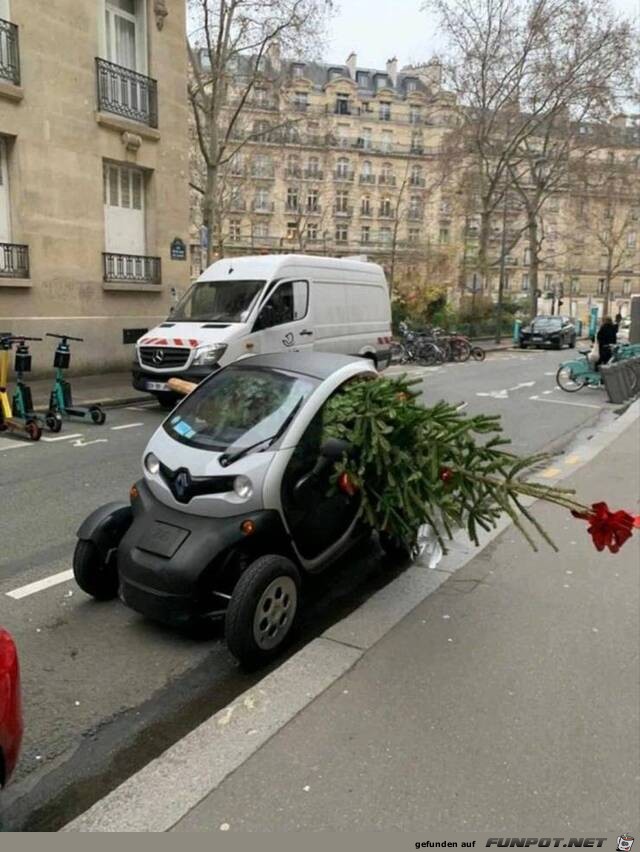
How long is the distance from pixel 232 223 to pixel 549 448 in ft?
187

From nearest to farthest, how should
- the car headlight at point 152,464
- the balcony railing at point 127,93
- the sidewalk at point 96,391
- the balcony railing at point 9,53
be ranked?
the car headlight at point 152,464
the sidewalk at point 96,391
the balcony railing at point 9,53
the balcony railing at point 127,93

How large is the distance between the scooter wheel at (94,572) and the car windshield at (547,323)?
101 feet

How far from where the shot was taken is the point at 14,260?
13.8 metres

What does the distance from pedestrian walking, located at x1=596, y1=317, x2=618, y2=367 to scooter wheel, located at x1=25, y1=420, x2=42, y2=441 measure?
1235 centimetres

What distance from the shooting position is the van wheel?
451 inches

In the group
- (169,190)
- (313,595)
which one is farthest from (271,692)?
(169,190)

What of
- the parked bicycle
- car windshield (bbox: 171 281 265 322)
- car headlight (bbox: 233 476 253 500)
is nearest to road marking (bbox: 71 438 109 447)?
car windshield (bbox: 171 281 265 322)

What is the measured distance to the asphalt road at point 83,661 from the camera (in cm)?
266

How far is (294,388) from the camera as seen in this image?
4.02 meters

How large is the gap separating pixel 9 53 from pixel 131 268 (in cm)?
503

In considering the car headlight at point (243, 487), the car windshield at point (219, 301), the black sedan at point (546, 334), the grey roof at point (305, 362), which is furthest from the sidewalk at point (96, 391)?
the black sedan at point (546, 334)

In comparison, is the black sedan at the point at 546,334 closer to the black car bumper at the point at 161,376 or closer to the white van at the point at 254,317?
the white van at the point at 254,317

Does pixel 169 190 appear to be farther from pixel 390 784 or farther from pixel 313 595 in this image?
pixel 390 784

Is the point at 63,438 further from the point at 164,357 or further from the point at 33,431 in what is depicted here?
the point at 164,357
